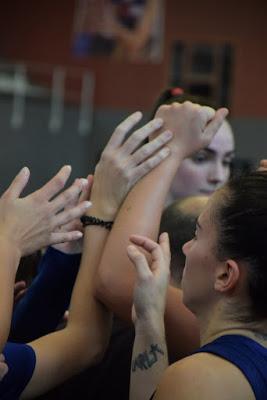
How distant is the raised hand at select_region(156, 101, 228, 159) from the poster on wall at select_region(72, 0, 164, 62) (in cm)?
865

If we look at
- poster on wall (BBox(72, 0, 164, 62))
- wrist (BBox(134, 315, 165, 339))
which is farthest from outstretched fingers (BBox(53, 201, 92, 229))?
poster on wall (BBox(72, 0, 164, 62))

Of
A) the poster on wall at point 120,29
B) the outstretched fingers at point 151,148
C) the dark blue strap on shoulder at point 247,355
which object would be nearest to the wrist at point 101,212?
the outstretched fingers at point 151,148

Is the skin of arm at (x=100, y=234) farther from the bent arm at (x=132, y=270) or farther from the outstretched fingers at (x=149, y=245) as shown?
the outstretched fingers at (x=149, y=245)

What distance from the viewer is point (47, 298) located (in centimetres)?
153

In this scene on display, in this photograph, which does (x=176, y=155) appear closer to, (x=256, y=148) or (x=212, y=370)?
(x=212, y=370)

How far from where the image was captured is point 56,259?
5.04 feet

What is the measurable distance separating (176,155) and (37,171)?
8164 mm

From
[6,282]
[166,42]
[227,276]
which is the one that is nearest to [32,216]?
[6,282]

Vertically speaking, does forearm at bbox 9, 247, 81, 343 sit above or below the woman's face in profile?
below

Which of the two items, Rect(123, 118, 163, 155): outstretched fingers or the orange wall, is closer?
Rect(123, 118, 163, 155): outstretched fingers

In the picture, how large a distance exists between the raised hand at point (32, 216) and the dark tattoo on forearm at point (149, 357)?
8.9 inches

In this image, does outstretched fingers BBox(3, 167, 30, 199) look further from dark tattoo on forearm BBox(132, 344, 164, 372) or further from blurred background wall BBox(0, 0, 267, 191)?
blurred background wall BBox(0, 0, 267, 191)

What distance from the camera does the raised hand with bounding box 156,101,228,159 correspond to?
1.49 m

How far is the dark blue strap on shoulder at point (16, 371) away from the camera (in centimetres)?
126
